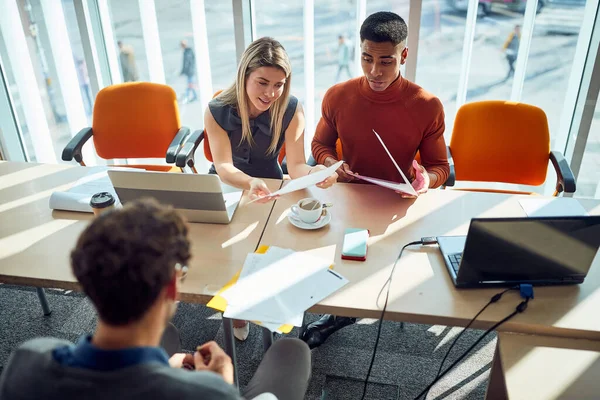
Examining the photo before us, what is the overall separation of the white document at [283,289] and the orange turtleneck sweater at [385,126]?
2.60 ft

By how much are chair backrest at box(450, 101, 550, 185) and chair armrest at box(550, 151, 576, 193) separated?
2.1 inches

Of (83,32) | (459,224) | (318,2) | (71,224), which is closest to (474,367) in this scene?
(459,224)

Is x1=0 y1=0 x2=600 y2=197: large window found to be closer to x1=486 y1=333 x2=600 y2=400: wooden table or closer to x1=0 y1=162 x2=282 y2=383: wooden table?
x1=0 y1=162 x2=282 y2=383: wooden table

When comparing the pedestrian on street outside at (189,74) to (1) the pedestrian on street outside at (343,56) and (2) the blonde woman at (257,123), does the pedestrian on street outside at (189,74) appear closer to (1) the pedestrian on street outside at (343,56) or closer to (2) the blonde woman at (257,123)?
(1) the pedestrian on street outside at (343,56)

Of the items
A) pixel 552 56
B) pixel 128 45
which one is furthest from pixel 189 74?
pixel 552 56

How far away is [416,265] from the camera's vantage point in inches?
56.2

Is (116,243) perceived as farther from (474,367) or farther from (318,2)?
(318,2)

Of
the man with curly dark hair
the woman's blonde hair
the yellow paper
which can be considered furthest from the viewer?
the woman's blonde hair

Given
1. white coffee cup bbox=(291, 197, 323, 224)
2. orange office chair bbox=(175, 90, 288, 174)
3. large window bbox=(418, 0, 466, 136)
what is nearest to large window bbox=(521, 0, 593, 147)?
large window bbox=(418, 0, 466, 136)

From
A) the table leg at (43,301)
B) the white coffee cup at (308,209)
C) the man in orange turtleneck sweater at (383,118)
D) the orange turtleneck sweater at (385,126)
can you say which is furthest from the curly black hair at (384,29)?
the table leg at (43,301)

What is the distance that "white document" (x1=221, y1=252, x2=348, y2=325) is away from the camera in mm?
1258

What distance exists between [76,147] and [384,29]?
1.59 m

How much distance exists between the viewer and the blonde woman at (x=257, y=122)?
6.13ft

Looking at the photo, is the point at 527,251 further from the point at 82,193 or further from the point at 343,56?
A: the point at 343,56
